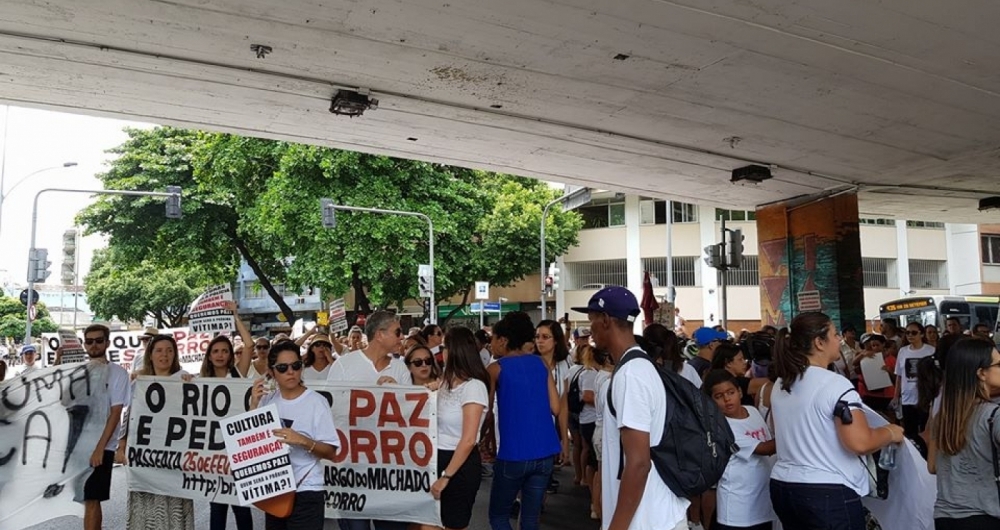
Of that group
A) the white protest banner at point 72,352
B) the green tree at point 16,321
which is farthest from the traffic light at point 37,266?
the green tree at point 16,321

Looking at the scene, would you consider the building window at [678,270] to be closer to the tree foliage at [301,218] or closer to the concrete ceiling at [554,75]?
the tree foliage at [301,218]

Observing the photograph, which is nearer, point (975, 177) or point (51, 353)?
point (51, 353)

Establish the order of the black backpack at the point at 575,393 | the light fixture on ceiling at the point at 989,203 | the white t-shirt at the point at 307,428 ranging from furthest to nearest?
the light fixture on ceiling at the point at 989,203
the black backpack at the point at 575,393
the white t-shirt at the point at 307,428

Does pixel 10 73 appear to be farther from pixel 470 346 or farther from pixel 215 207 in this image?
pixel 215 207

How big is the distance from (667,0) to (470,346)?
3.75 meters

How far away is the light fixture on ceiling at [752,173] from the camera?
1420cm

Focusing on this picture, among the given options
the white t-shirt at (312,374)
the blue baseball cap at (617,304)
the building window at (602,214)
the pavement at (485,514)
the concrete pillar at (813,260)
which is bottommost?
the pavement at (485,514)

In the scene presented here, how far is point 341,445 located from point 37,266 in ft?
82.2

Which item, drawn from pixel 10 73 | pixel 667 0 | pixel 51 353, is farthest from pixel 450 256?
pixel 667 0

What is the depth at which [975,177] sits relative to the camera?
608 inches

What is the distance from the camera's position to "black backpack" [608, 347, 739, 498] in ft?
11.1

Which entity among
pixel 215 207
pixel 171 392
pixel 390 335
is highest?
pixel 215 207

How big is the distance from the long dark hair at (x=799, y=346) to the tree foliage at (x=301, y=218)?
2474 centimetres

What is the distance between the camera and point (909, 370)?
35.8 feet
